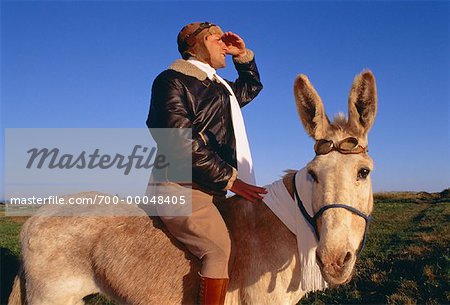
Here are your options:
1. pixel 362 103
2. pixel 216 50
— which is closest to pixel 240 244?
pixel 362 103

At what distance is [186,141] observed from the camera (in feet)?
12.3

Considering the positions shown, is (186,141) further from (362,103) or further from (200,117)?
(362,103)

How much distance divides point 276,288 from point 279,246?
376mm

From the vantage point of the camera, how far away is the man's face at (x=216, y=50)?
460cm

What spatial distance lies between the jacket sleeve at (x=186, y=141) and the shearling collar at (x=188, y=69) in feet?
0.70

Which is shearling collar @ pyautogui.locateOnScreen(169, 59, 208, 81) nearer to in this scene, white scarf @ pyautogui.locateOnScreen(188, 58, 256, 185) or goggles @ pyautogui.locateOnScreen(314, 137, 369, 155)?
white scarf @ pyautogui.locateOnScreen(188, 58, 256, 185)

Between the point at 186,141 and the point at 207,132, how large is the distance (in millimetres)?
539

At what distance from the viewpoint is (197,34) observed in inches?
180

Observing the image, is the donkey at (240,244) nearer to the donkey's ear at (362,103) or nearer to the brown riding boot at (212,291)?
the donkey's ear at (362,103)

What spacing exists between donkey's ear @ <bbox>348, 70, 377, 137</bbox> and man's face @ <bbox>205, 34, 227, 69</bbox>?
5.65 feet

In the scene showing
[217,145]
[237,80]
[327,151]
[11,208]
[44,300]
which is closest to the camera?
[327,151]

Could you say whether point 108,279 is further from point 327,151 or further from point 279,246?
point 327,151

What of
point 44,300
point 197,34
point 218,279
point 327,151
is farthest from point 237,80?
point 44,300

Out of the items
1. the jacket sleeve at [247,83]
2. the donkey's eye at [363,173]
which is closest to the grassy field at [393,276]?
the jacket sleeve at [247,83]
